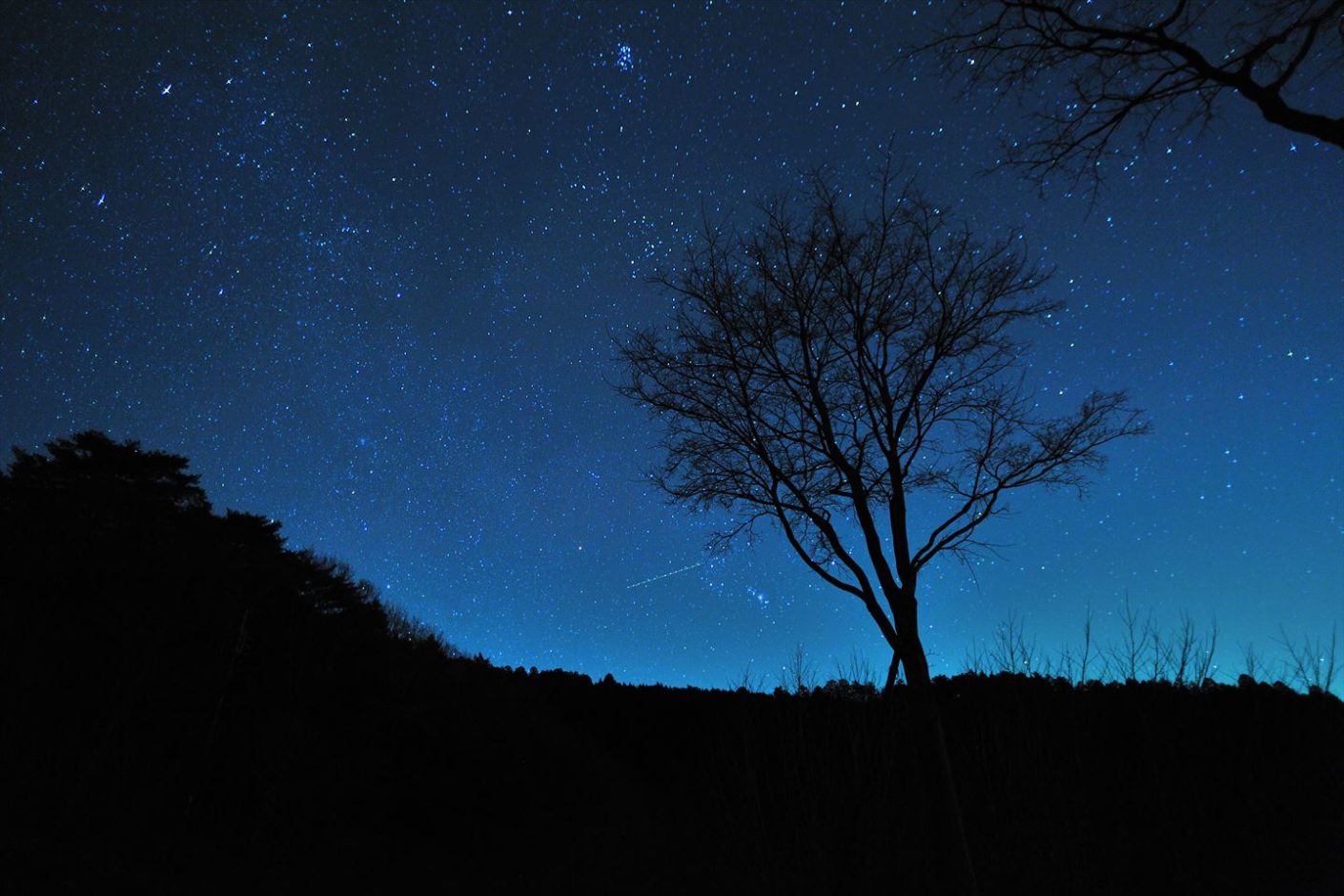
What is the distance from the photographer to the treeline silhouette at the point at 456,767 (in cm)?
709

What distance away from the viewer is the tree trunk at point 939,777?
6.11 meters

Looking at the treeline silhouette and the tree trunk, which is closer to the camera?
the tree trunk

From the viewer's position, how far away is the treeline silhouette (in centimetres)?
709

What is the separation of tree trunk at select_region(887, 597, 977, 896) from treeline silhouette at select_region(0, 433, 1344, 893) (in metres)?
0.13

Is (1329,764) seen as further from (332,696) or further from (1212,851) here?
(332,696)

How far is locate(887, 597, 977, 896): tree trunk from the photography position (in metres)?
6.11

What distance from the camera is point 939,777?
250 inches

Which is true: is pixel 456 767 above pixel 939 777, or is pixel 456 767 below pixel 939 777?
above

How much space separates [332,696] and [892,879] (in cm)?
1145

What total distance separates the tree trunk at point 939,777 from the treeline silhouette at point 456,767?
128 millimetres

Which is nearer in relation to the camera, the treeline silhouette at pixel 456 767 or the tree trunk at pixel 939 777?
the tree trunk at pixel 939 777

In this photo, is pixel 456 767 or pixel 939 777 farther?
pixel 456 767

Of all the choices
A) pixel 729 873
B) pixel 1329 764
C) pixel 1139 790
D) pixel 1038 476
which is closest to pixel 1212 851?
pixel 1139 790

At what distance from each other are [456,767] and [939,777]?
11.7 meters
